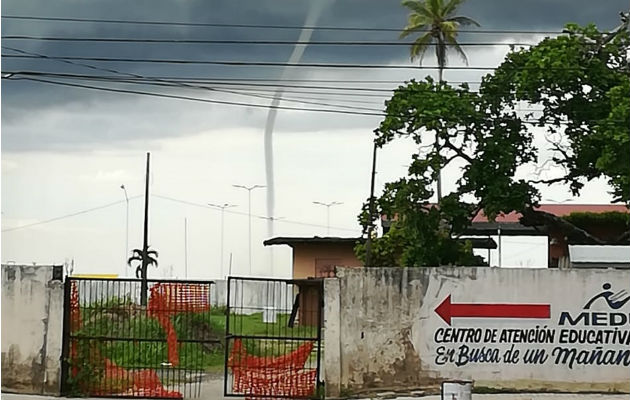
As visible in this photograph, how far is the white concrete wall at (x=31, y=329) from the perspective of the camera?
13.8 meters

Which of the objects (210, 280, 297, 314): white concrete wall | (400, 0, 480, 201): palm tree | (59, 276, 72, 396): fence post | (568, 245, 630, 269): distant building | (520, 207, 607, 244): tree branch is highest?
(400, 0, 480, 201): palm tree

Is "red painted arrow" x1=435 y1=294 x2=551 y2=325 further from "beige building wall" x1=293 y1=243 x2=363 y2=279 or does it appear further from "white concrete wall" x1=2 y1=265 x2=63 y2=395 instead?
"beige building wall" x1=293 y1=243 x2=363 y2=279

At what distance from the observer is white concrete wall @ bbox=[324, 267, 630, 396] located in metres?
13.9

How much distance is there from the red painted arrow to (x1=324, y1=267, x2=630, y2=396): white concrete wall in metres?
0.03

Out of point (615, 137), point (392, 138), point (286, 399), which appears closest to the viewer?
point (286, 399)

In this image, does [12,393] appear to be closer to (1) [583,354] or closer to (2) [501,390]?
(2) [501,390]

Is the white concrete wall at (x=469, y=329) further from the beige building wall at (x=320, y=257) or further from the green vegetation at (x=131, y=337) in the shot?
the beige building wall at (x=320, y=257)

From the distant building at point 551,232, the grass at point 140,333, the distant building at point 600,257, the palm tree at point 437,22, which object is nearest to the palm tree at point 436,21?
the palm tree at point 437,22

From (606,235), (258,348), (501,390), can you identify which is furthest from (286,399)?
(606,235)

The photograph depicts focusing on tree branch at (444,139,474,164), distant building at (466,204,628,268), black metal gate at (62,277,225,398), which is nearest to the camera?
black metal gate at (62,277,225,398)

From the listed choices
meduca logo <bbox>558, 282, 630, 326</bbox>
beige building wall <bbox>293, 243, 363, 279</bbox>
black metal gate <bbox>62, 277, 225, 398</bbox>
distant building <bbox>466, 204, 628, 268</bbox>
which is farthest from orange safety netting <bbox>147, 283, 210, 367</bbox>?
beige building wall <bbox>293, 243, 363, 279</bbox>

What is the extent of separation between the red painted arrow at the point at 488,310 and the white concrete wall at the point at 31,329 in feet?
17.9

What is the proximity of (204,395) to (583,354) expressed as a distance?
219 inches

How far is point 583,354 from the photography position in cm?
1411
